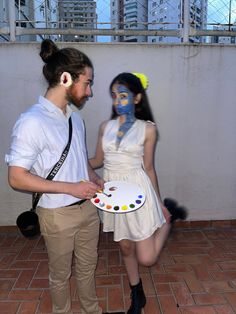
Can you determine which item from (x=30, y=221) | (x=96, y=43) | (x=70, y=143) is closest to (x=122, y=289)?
(x=30, y=221)

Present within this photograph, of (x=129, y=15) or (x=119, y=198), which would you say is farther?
(x=129, y=15)

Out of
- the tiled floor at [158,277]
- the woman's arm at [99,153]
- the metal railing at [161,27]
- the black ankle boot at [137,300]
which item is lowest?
the tiled floor at [158,277]

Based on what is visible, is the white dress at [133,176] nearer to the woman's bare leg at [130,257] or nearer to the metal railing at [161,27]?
the woman's bare leg at [130,257]

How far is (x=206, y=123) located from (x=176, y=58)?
0.89 metres

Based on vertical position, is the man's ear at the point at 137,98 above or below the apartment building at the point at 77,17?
below

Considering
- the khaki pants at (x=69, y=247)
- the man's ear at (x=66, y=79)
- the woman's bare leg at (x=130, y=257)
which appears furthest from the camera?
the woman's bare leg at (x=130, y=257)

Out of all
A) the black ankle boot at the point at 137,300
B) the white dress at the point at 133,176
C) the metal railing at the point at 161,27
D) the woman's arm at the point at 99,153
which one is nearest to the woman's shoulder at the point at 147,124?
the white dress at the point at 133,176

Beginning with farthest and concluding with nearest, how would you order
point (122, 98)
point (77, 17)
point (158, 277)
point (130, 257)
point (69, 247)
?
point (77, 17) < point (158, 277) < point (130, 257) < point (122, 98) < point (69, 247)

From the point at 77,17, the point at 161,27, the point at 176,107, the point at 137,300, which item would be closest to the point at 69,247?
the point at 137,300

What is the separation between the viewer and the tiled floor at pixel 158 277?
256cm

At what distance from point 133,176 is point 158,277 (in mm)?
1297

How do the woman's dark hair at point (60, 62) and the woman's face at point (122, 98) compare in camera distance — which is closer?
the woman's dark hair at point (60, 62)

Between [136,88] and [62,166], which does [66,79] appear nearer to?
[62,166]

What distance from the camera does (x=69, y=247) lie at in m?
1.93
